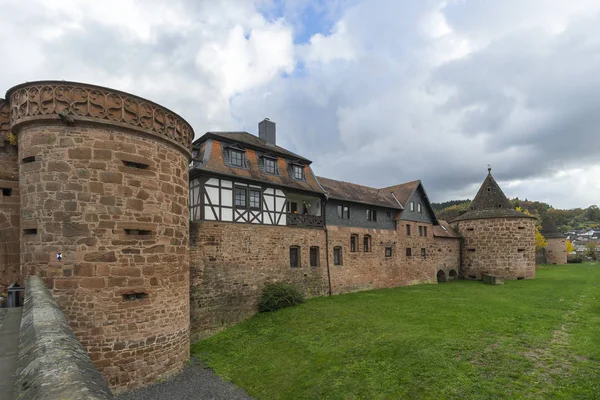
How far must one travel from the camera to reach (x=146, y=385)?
8820 millimetres

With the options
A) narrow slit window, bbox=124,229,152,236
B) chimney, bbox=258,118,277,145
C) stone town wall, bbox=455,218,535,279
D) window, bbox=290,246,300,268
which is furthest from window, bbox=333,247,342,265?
stone town wall, bbox=455,218,535,279

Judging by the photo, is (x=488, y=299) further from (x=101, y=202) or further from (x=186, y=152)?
(x=101, y=202)

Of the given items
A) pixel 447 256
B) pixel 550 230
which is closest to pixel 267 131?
pixel 447 256

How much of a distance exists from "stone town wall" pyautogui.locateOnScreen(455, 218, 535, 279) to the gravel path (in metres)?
26.8

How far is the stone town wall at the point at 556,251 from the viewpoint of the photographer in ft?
164

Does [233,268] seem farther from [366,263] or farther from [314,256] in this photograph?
[366,263]

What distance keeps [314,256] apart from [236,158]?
7.61 m

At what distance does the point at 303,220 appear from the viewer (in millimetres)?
18875

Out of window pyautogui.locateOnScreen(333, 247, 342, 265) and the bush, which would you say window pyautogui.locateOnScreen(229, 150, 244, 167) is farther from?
window pyautogui.locateOnScreen(333, 247, 342, 265)

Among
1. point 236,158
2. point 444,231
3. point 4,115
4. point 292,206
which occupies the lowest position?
point 444,231

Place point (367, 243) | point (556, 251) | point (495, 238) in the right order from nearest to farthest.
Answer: point (367, 243) < point (495, 238) < point (556, 251)

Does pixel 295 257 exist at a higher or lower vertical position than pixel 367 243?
lower

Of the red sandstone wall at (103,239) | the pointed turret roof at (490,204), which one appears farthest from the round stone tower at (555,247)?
the red sandstone wall at (103,239)

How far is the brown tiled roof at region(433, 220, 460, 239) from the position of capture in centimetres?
2876
